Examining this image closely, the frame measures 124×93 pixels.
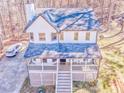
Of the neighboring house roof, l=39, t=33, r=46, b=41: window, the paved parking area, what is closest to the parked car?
the paved parking area

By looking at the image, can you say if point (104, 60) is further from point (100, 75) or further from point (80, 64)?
point (80, 64)

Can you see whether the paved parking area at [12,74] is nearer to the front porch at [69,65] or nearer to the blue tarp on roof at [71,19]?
the front porch at [69,65]

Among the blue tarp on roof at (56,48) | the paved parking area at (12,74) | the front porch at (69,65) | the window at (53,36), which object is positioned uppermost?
the window at (53,36)

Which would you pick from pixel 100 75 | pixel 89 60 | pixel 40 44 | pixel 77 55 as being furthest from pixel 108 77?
pixel 40 44

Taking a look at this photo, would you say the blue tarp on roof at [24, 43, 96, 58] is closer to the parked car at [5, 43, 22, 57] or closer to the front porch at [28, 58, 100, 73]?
the front porch at [28, 58, 100, 73]

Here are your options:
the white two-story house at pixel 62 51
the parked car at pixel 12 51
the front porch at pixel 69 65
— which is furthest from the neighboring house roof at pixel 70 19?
the parked car at pixel 12 51

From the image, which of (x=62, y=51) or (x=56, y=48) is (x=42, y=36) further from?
(x=62, y=51)

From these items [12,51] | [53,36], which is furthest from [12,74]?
[53,36]
